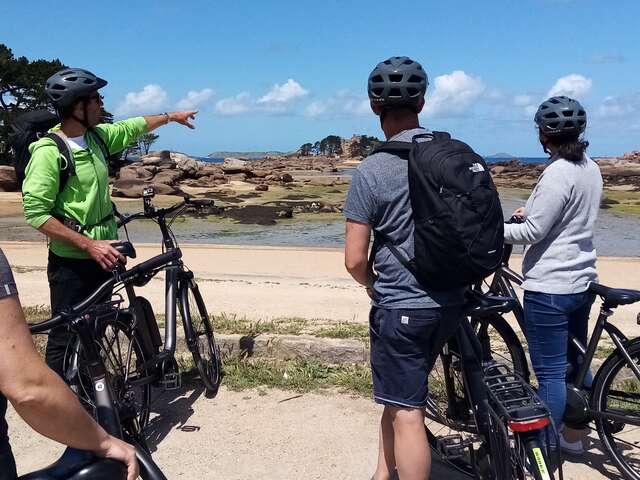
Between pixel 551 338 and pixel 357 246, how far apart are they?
4.61 feet

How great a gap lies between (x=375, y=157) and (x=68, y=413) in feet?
5.26

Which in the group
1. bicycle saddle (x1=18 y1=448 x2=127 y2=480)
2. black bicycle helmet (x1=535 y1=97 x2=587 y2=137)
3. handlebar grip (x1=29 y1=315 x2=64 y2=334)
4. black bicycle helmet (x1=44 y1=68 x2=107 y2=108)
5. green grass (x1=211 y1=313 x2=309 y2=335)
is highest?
black bicycle helmet (x1=44 y1=68 x2=107 y2=108)

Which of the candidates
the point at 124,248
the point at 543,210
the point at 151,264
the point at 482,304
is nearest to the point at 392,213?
the point at 482,304

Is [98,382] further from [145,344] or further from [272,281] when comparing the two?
[272,281]

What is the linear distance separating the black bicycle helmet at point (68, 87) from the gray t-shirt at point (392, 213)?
205 cm

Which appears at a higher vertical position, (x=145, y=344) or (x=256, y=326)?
(x=145, y=344)

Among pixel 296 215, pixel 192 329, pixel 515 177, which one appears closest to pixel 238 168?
pixel 296 215

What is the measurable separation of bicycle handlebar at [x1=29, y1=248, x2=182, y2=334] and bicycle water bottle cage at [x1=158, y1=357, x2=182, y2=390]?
26.4 inches

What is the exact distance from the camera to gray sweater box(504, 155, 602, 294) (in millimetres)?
3271

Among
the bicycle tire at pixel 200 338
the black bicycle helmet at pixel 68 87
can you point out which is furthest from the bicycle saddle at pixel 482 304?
the black bicycle helmet at pixel 68 87

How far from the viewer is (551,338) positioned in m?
3.40

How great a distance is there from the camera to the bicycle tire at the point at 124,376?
355cm

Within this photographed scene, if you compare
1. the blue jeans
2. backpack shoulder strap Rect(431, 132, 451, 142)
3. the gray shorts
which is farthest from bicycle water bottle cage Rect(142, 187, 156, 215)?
the gray shorts

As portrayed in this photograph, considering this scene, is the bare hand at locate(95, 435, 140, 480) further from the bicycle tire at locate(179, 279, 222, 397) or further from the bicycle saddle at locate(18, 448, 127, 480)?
the bicycle tire at locate(179, 279, 222, 397)
